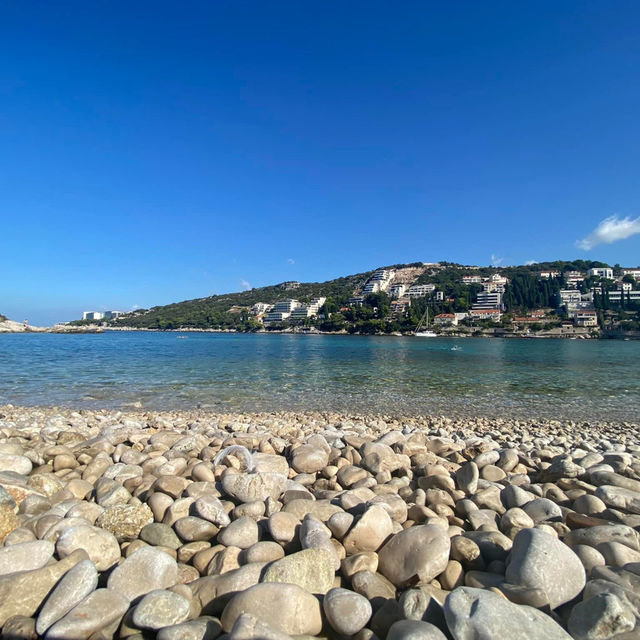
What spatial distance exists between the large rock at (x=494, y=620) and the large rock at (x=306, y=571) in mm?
800

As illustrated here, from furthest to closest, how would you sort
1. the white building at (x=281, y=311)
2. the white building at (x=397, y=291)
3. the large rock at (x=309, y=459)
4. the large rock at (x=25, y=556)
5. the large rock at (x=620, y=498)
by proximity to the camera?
the white building at (x=397, y=291) < the white building at (x=281, y=311) < the large rock at (x=309, y=459) < the large rock at (x=620, y=498) < the large rock at (x=25, y=556)

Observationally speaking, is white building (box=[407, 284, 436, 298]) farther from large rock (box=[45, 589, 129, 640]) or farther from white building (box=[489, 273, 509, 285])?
large rock (box=[45, 589, 129, 640])

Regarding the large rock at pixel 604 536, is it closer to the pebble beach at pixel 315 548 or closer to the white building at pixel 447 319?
the pebble beach at pixel 315 548

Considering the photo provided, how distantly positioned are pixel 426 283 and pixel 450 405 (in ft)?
570

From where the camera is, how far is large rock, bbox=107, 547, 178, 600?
2514mm

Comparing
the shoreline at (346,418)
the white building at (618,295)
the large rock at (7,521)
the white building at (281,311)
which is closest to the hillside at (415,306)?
the white building at (618,295)

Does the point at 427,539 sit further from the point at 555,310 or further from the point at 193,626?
the point at 555,310

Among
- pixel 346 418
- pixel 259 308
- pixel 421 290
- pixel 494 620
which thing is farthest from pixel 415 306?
pixel 494 620

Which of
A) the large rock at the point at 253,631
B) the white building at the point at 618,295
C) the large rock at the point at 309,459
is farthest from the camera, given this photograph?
the white building at the point at 618,295

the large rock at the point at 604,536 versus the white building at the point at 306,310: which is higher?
the white building at the point at 306,310

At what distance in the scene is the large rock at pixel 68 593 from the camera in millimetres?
2232

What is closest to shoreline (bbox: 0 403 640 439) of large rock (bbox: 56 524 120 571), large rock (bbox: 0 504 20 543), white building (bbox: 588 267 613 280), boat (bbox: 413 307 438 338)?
large rock (bbox: 0 504 20 543)

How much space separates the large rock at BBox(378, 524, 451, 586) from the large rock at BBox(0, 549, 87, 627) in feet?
7.17

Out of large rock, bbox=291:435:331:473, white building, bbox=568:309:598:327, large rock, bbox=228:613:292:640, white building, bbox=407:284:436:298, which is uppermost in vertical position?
white building, bbox=407:284:436:298
